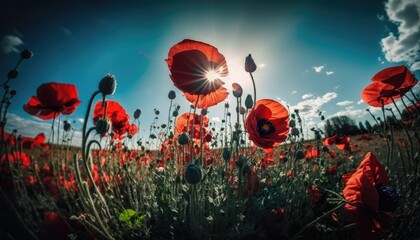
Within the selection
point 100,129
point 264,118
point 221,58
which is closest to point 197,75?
point 221,58

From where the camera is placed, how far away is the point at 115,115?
2.01 metres

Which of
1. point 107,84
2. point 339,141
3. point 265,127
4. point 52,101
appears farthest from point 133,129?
point 339,141

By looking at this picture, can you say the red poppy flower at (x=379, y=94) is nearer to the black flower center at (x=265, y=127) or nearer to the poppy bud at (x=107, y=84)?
the black flower center at (x=265, y=127)

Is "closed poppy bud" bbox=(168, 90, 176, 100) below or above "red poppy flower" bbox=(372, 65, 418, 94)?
above

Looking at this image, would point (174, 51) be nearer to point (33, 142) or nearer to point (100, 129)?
point (100, 129)

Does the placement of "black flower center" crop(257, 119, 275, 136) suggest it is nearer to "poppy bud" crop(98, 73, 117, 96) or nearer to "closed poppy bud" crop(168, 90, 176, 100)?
"closed poppy bud" crop(168, 90, 176, 100)

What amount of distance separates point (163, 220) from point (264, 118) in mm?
1116

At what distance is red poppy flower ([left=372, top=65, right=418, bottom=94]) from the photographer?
141cm

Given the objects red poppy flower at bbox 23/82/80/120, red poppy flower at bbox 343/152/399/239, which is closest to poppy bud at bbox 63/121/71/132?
red poppy flower at bbox 23/82/80/120

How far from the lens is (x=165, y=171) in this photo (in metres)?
2.20

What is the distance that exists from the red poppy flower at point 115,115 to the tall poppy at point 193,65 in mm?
898

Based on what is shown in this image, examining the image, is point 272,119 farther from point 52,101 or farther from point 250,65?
point 52,101

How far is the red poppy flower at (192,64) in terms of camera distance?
4.15 ft

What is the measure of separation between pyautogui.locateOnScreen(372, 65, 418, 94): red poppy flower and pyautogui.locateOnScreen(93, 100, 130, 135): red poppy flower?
199 cm
